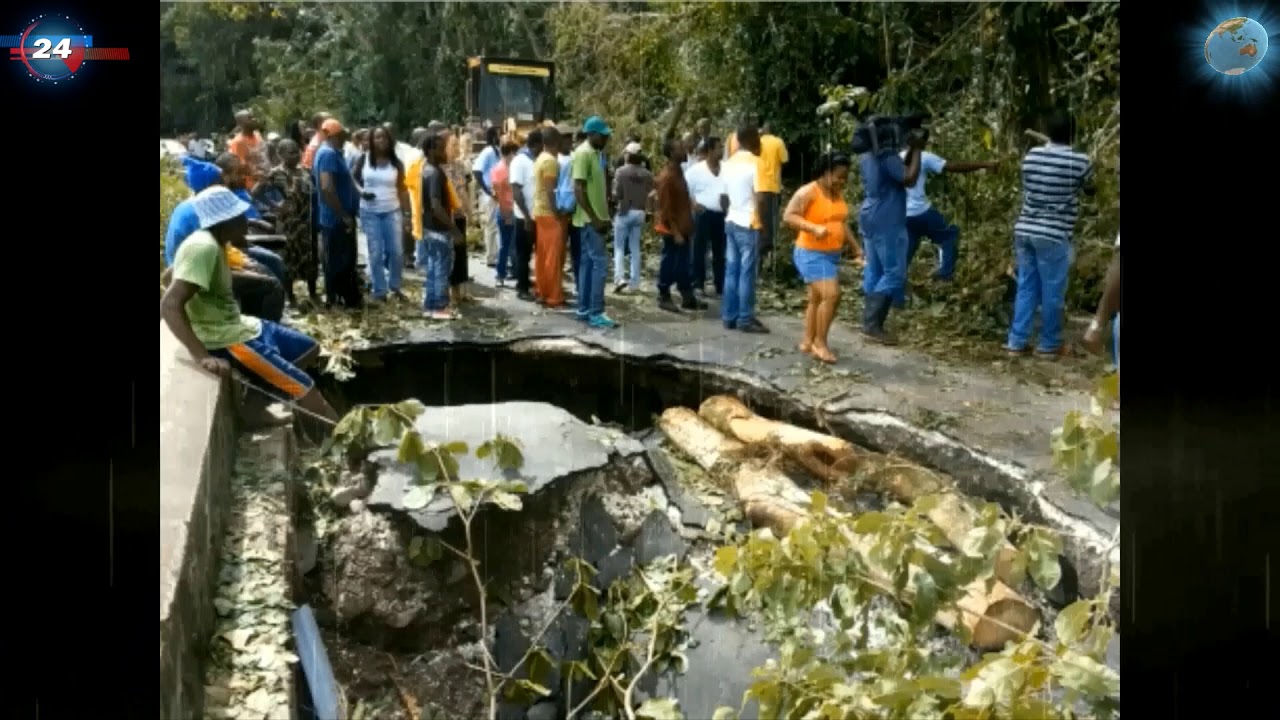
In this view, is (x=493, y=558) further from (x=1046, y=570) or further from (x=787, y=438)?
(x=1046, y=570)

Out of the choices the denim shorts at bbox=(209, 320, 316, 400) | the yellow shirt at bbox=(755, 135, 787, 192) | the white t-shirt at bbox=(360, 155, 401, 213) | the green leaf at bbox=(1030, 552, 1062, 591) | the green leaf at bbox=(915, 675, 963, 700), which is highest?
the yellow shirt at bbox=(755, 135, 787, 192)

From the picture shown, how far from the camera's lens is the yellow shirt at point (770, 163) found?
3.33 meters

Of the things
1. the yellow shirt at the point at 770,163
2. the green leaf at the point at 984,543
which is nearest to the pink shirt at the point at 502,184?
the yellow shirt at the point at 770,163

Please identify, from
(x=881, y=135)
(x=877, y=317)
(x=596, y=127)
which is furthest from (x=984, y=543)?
(x=596, y=127)

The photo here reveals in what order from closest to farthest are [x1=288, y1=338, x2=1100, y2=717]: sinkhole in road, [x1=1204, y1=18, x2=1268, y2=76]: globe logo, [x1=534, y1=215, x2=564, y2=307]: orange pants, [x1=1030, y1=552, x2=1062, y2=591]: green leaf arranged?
1. [x1=1204, y1=18, x2=1268, y2=76]: globe logo
2. [x1=1030, y1=552, x2=1062, y2=591]: green leaf
3. [x1=288, y1=338, x2=1100, y2=717]: sinkhole in road
4. [x1=534, y1=215, x2=564, y2=307]: orange pants

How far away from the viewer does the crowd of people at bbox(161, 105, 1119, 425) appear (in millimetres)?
3068

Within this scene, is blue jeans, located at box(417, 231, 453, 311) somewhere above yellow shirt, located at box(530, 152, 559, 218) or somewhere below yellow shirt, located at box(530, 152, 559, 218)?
below

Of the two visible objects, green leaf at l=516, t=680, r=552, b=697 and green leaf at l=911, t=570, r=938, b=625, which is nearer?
green leaf at l=911, t=570, r=938, b=625
